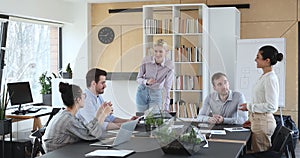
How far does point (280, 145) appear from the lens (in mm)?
3586

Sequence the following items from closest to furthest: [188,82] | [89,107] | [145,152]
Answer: [145,152] → [89,107] → [188,82]

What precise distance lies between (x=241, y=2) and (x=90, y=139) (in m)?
4.46

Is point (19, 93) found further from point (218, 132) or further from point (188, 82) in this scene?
point (218, 132)

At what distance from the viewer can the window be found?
6.27 meters

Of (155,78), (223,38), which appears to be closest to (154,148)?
(155,78)

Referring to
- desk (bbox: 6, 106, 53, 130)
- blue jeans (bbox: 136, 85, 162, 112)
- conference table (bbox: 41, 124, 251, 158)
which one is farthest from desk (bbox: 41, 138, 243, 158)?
desk (bbox: 6, 106, 53, 130)

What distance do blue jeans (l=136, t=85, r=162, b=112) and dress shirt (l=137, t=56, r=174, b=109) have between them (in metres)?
0.08

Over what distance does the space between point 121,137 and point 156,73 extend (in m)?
0.96

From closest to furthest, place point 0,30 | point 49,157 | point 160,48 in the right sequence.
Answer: point 49,157
point 160,48
point 0,30

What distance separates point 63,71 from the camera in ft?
23.9

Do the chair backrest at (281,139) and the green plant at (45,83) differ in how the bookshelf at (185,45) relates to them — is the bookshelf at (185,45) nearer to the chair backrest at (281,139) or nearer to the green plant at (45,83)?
the green plant at (45,83)

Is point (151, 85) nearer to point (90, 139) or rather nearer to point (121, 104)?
point (121, 104)

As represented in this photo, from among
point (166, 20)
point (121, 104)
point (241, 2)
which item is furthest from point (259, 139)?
point (241, 2)

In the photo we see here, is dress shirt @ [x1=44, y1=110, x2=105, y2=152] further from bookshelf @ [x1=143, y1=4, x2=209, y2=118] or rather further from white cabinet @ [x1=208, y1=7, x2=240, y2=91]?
white cabinet @ [x1=208, y1=7, x2=240, y2=91]
